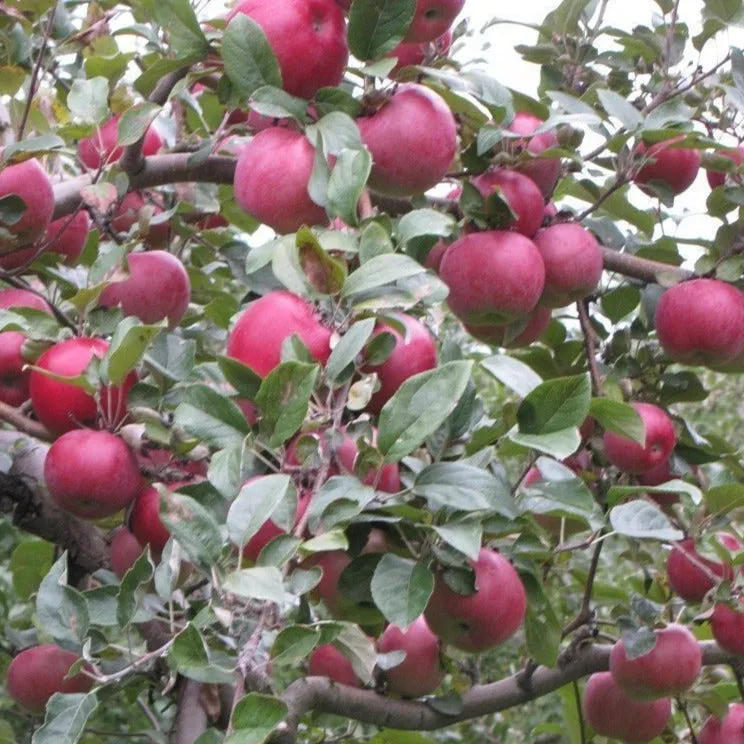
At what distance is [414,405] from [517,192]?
405 millimetres

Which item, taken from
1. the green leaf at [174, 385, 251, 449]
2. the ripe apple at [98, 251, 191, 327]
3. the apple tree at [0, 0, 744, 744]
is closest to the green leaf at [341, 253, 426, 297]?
the apple tree at [0, 0, 744, 744]

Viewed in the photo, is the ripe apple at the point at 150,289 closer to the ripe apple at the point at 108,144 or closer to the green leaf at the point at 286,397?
the ripe apple at the point at 108,144

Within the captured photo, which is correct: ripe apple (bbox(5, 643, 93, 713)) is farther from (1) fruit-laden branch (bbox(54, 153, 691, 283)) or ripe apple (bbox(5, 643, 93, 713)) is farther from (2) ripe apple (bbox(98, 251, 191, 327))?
(1) fruit-laden branch (bbox(54, 153, 691, 283))

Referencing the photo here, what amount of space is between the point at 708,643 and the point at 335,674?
0.44 metres

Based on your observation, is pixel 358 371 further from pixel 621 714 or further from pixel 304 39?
pixel 621 714

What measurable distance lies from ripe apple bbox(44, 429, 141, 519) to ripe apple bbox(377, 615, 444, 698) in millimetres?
373

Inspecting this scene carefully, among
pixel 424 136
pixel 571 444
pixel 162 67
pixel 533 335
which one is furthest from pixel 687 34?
pixel 571 444

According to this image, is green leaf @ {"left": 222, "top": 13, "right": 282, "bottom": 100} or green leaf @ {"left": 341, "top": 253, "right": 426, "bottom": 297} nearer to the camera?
green leaf @ {"left": 341, "top": 253, "right": 426, "bottom": 297}

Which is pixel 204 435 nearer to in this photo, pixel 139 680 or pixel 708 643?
pixel 139 680

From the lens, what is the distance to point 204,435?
752 millimetres

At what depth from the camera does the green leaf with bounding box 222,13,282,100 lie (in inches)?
34.6

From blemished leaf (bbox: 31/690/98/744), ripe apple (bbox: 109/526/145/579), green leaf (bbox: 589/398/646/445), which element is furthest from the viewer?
ripe apple (bbox: 109/526/145/579)

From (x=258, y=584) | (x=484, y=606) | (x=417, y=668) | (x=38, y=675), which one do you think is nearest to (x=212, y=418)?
(x=258, y=584)

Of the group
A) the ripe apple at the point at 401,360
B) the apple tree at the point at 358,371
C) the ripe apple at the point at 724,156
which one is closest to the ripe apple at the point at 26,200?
the apple tree at the point at 358,371
